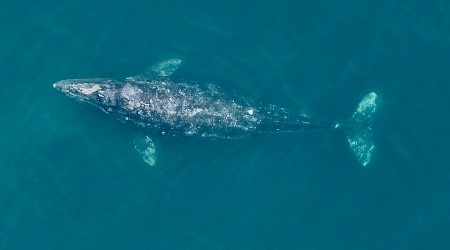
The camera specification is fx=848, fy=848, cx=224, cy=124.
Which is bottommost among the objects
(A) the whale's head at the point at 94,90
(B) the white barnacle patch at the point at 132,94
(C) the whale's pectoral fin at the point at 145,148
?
(C) the whale's pectoral fin at the point at 145,148

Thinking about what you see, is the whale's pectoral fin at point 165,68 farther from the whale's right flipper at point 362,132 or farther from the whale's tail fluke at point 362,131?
the whale's right flipper at point 362,132

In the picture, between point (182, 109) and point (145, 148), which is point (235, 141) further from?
point (145, 148)

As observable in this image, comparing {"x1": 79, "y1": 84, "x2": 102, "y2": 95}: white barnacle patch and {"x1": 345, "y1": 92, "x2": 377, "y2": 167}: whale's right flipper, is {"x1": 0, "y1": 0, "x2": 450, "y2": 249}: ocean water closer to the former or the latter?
{"x1": 345, "y1": 92, "x2": 377, "y2": 167}: whale's right flipper

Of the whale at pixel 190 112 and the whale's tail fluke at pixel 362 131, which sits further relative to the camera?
the whale's tail fluke at pixel 362 131

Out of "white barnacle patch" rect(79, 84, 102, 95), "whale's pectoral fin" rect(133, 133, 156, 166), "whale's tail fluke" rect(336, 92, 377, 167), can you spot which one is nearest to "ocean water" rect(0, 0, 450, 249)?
"whale's pectoral fin" rect(133, 133, 156, 166)

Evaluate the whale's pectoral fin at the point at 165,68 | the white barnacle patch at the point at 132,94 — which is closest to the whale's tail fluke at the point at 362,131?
the whale's pectoral fin at the point at 165,68

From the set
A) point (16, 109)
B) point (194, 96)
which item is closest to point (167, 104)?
point (194, 96)

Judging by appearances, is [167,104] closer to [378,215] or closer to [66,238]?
[66,238]
